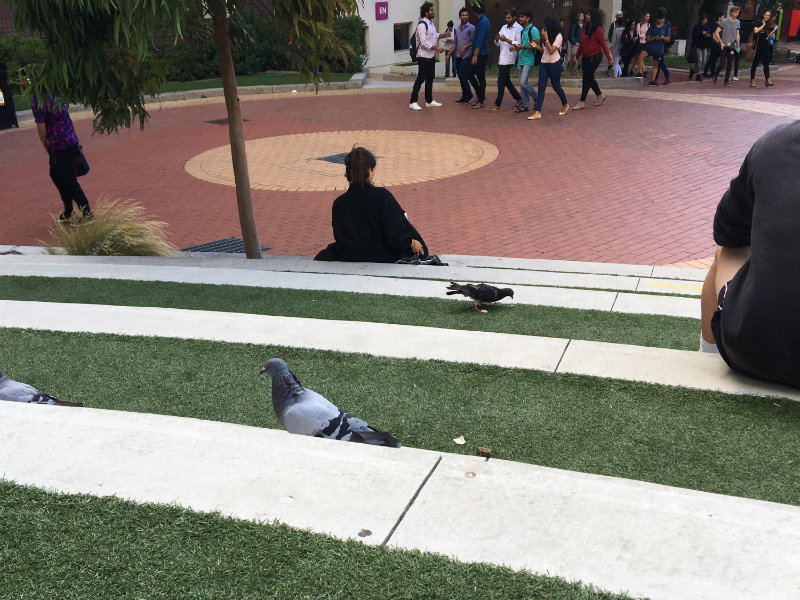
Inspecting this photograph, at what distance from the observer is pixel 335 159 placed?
13922 mm

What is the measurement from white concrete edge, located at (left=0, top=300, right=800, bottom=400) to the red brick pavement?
438 cm

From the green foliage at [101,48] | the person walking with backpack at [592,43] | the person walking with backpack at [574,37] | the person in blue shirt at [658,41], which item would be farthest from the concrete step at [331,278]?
the person walking with backpack at [574,37]

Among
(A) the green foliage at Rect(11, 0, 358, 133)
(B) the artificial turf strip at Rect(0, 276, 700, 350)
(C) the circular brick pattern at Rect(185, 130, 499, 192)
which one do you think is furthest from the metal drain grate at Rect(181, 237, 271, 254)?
(B) the artificial turf strip at Rect(0, 276, 700, 350)

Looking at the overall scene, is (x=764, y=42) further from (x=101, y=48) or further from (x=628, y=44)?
(x=101, y=48)

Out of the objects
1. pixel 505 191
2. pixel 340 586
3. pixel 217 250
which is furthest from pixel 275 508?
pixel 505 191

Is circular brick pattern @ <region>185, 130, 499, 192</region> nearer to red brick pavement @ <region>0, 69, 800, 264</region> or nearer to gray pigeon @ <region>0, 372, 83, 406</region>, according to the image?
red brick pavement @ <region>0, 69, 800, 264</region>

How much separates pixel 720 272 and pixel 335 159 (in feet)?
36.6

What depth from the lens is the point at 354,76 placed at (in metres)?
24.1

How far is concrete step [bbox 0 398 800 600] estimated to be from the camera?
2047mm

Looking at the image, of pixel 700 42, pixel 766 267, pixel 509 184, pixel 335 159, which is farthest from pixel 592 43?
pixel 766 267

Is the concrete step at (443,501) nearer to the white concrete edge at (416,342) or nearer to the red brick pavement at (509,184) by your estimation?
the white concrete edge at (416,342)

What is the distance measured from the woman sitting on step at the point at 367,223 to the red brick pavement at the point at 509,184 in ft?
5.91

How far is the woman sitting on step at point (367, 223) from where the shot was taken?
23.0 feet

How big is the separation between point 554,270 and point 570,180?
14.6 ft
